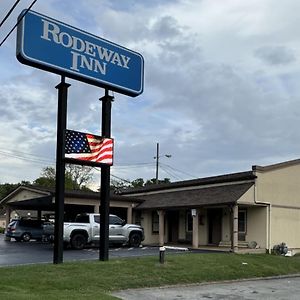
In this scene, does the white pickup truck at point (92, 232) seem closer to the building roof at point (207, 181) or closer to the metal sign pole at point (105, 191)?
the building roof at point (207, 181)

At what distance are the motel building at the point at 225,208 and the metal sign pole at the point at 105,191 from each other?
9.36 meters

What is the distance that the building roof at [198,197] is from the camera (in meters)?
27.1

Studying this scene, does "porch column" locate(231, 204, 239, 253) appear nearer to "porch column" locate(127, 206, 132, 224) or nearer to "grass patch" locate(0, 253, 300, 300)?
"grass patch" locate(0, 253, 300, 300)

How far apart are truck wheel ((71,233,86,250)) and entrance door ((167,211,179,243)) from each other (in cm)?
955

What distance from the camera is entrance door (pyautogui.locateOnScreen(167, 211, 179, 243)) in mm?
34812

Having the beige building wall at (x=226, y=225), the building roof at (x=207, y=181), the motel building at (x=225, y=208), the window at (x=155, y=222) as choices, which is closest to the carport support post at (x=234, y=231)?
the motel building at (x=225, y=208)

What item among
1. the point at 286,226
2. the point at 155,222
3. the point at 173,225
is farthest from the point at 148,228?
the point at 286,226

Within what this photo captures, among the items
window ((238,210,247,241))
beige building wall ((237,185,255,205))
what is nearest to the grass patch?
beige building wall ((237,185,255,205))

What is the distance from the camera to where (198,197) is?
30.1 meters

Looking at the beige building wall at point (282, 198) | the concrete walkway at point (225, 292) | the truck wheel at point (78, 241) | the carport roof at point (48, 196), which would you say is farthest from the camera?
the carport roof at point (48, 196)

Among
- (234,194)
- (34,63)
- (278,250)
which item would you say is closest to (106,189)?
(34,63)

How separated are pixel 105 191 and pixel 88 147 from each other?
5.97ft

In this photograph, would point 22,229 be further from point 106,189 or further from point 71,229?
point 106,189

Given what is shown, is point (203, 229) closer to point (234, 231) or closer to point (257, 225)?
point (257, 225)
